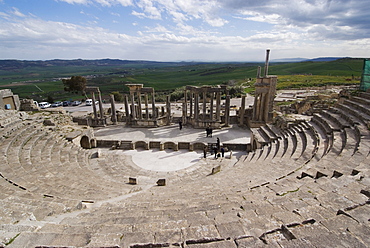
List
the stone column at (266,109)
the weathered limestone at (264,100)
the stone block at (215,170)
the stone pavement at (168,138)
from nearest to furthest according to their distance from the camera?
the stone block at (215,170) < the stone pavement at (168,138) < the weathered limestone at (264,100) < the stone column at (266,109)

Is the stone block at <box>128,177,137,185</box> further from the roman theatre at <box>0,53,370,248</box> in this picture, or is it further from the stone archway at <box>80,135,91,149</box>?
the stone archway at <box>80,135,91,149</box>

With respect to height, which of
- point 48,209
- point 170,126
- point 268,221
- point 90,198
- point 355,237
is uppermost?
point 355,237

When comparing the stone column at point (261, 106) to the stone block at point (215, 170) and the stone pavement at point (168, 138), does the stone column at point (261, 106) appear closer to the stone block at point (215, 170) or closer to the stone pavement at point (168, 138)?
the stone pavement at point (168, 138)

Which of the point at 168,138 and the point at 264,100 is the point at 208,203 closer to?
the point at 168,138

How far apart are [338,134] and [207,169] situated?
8411mm

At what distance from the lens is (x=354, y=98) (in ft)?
55.8

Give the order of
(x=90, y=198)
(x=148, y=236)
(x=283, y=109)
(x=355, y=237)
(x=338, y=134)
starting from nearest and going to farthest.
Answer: (x=355, y=237) < (x=148, y=236) < (x=90, y=198) < (x=338, y=134) < (x=283, y=109)

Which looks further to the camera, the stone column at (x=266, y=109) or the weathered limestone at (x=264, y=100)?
the stone column at (x=266, y=109)

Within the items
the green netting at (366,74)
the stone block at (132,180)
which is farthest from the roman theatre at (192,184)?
the green netting at (366,74)

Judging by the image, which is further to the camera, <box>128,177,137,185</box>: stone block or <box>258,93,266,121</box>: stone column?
<box>258,93,266,121</box>: stone column

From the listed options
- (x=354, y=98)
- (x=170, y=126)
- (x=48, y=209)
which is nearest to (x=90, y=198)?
(x=48, y=209)

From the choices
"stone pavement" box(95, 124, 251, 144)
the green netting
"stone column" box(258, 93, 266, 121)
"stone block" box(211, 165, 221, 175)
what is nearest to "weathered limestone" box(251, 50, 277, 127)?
"stone column" box(258, 93, 266, 121)

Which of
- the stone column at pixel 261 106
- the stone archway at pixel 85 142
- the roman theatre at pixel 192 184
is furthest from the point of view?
the stone column at pixel 261 106

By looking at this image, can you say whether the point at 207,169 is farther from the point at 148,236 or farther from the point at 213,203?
the point at 148,236
